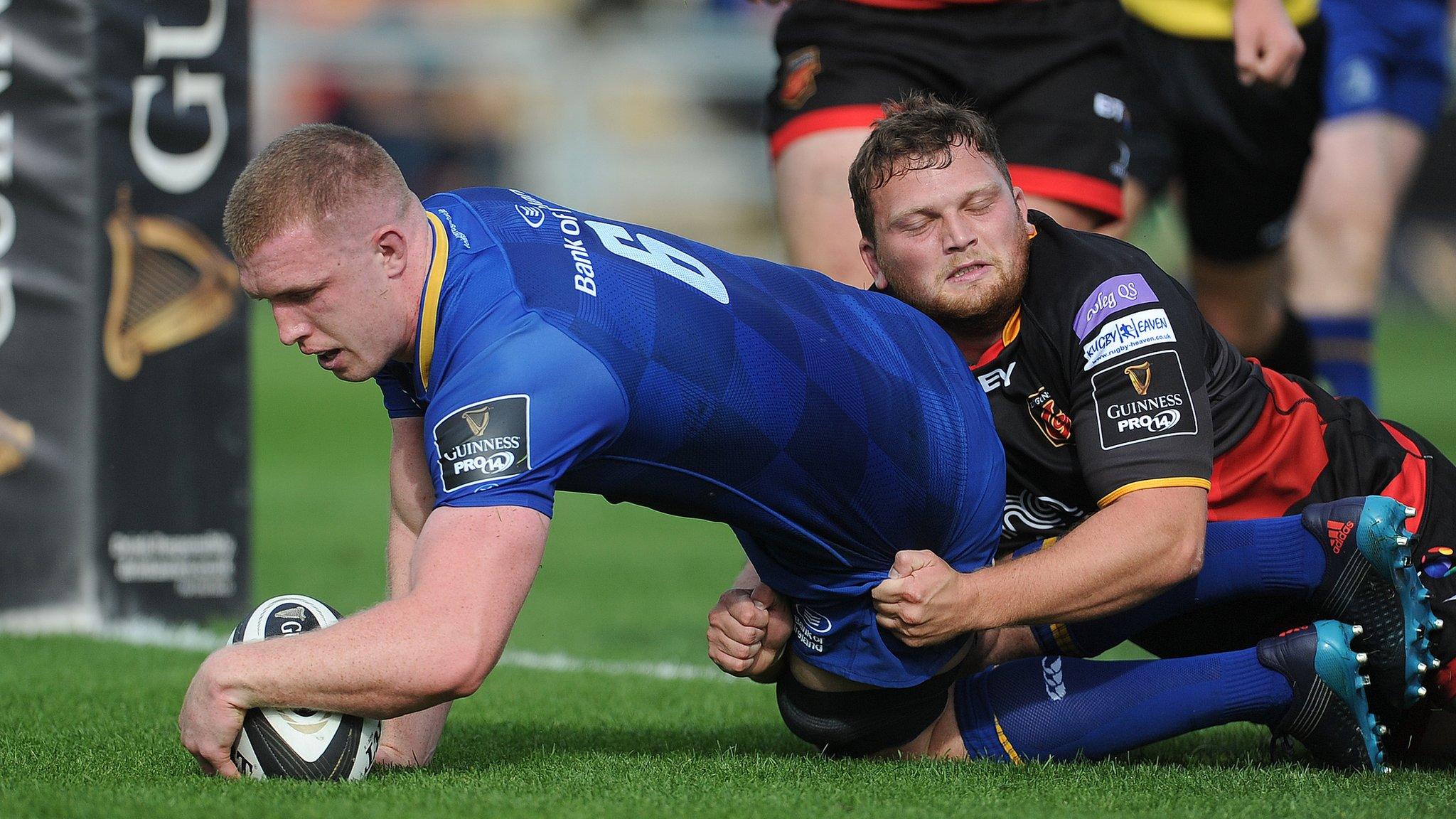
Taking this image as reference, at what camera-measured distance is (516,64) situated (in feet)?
89.9

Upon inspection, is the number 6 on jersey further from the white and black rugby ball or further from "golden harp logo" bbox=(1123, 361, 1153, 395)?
the white and black rugby ball

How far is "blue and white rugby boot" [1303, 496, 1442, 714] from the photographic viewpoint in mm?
3396

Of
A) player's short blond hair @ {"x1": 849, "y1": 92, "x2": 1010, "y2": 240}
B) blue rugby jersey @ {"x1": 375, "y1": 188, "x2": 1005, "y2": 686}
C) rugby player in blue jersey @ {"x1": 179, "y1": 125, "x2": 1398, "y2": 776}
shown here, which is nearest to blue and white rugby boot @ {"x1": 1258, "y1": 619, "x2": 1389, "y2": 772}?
rugby player in blue jersey @ {"x1": 179, "y1": 125, "x2": 1398, "y2": 776}

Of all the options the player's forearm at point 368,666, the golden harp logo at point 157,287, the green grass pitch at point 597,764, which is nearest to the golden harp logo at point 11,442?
the golden harp logo at point 157,287

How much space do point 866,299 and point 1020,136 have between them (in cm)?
135

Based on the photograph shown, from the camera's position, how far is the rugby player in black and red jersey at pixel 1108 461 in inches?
127

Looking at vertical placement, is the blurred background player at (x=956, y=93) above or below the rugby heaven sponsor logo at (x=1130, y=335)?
above

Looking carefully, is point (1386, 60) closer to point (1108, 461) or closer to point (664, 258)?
point (1108, 461)

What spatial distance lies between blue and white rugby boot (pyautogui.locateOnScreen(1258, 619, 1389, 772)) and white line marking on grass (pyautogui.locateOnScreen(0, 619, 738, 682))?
74.6 inches

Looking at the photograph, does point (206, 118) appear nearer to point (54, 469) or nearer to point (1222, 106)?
point (54, 469)

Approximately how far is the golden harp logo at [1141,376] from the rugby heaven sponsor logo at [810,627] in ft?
2.65

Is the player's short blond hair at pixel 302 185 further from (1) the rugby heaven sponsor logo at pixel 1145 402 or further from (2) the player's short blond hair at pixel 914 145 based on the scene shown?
(1) the rugby heaven sponsor logo at pixel 1145 402

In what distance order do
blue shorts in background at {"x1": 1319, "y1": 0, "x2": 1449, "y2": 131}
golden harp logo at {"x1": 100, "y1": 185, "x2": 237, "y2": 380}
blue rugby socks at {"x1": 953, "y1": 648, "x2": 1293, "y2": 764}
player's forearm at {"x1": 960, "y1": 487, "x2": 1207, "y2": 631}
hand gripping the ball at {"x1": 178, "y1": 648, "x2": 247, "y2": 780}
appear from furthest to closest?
blue shorts in background at {"x1": 1319, "y1": 0, "x2": 1449, "y2": 131} < golden harp logo at {"x1": 100, "y1": 185, "x2": 237, "y2": 380} < blue rugby socks at {"x1": 953, "y1": 648, "x2": 1293, "y2": 764} < player's forearm at {"x1": 960, "y1": 487, "x2": 1207, "y2": 631} < hand gripping the ball at {"x1": 178, "y1": 648, "x2": 247, "y2": 780}

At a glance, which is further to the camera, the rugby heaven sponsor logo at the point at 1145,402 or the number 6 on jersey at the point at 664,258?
the rugby heaven sponsor logo at the point at 1145,402
